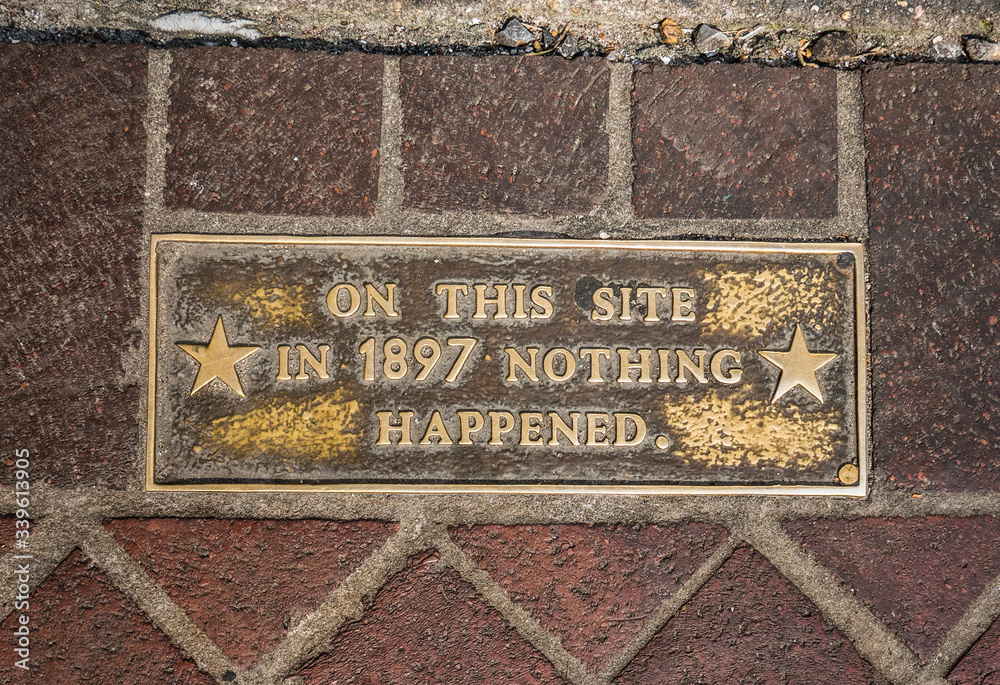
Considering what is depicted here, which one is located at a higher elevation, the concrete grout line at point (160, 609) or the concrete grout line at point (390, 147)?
the concrete grout line at point (390, 147)

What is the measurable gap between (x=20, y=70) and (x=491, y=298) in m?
1.04

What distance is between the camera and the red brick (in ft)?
4.08

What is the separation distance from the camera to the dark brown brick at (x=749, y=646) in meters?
1.23

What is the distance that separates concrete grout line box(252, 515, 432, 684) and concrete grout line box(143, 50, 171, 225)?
2.68ft

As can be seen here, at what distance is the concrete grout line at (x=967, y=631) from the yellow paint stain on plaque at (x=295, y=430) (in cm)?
124

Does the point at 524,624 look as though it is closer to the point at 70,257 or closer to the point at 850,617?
the point at 850,617

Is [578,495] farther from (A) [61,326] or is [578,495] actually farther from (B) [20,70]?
(B) [20,70]

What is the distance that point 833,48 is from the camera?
51.1 inches

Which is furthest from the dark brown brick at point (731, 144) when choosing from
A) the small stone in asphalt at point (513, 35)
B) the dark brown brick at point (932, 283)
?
the small stone in asphalt at point (513, 35)

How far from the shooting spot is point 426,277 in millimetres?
1245

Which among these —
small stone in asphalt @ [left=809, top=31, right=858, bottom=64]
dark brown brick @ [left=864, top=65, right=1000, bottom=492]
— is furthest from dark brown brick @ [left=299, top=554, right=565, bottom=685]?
small stone in asphalt @ [left=809, top=31, right=858, bottom=64]

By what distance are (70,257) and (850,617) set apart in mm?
1709

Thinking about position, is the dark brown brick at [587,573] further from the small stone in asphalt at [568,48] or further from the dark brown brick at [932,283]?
the small stone in asphalt at [568,48]

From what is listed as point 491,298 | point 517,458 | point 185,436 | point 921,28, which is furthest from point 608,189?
point 185,436
